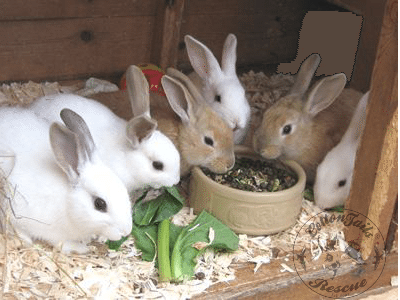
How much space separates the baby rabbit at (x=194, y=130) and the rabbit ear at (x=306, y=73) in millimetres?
638

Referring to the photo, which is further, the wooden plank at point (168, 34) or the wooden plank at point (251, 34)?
the wooden plank at point (251, 34)

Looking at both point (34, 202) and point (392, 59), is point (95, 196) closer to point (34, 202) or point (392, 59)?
point (34, 202)

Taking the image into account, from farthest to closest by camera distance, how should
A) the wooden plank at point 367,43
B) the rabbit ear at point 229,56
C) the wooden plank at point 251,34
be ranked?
the wooden plank at point 251,34, the wooden plank at point 367,43, the rabbit ear at point 229,56

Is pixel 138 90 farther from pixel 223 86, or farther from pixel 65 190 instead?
pixel 223 86

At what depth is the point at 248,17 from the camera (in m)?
5.19

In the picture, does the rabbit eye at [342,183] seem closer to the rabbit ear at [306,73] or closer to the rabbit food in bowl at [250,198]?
the rabbit food in bowl at [250,198]

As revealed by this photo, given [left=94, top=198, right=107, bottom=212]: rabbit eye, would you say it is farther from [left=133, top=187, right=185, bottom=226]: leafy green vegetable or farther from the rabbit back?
the rabbit back

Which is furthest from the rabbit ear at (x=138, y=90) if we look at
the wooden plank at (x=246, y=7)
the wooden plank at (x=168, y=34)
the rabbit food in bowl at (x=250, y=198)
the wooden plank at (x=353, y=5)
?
the wooden plank at (x=353, y=5)

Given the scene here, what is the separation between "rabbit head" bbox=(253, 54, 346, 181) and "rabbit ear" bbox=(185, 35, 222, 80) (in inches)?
17.4

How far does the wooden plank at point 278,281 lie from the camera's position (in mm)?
3229

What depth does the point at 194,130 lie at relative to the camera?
12.3 ft

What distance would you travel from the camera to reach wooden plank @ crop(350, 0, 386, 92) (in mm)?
4760

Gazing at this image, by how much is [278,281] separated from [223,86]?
1.31 m

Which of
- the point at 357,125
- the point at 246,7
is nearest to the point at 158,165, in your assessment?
the point at 357,125
